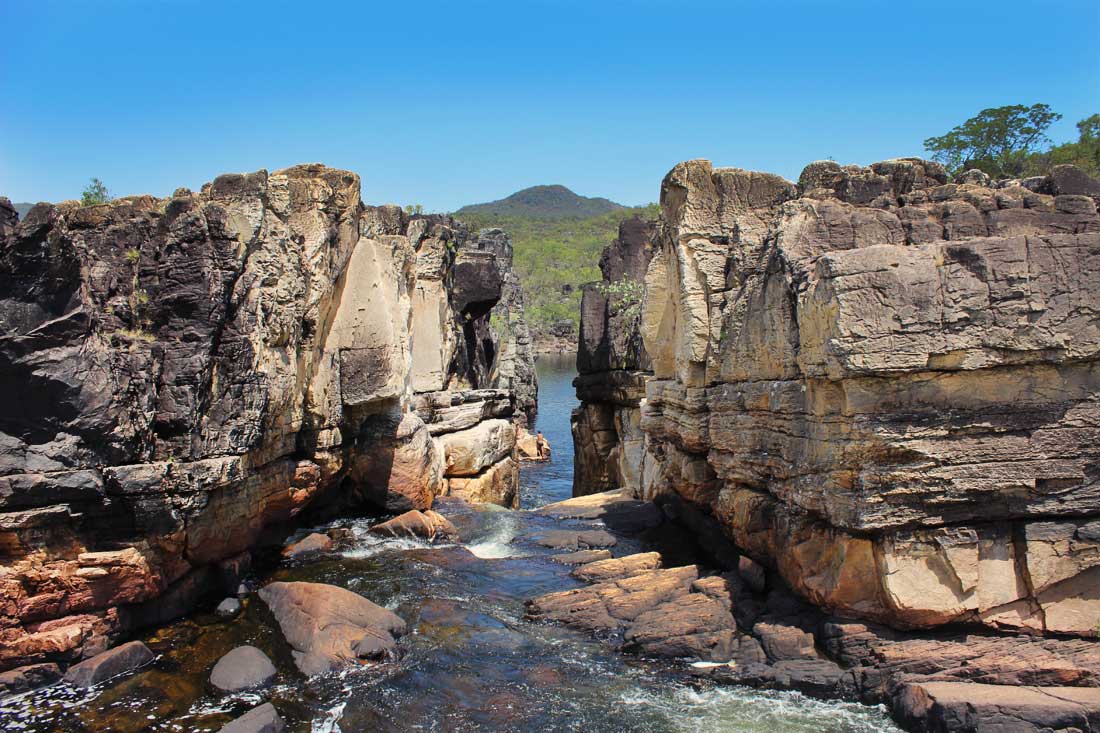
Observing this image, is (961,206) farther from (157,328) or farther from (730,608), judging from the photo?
(157,328)

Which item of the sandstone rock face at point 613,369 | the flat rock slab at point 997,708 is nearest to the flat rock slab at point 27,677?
the flat rock slab at point 997,708

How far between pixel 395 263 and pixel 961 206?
1402cm

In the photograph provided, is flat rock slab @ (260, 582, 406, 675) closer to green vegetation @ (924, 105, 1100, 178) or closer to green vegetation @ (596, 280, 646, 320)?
green vegetation @ (596, 280, 646, 320)

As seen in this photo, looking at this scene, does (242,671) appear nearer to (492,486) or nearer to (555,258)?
(492,486)

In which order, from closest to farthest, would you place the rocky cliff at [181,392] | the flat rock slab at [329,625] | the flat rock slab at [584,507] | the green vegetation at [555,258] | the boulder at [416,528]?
1. the rocky cliff at [181,392]
2. the flat rock slab at [329,625]
3. the boulder at [416,528]
4. the flat rock slab at [584,507]
5. the green vegetation at [555,258]

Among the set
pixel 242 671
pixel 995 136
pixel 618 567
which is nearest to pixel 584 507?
pixel 618 567

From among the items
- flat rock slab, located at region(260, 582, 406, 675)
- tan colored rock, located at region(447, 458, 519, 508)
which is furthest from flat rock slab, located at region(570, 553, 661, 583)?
tan colored rock, located at region(447, 458, 519, 508)

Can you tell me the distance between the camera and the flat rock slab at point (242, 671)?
10.0m

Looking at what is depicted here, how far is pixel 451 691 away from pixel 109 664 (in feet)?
14.7

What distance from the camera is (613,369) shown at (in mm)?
27656

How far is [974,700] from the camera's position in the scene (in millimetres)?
8352

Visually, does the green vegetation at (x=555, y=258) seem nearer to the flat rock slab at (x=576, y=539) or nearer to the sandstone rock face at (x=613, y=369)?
the sandstone rock face at (x=613, y=369)

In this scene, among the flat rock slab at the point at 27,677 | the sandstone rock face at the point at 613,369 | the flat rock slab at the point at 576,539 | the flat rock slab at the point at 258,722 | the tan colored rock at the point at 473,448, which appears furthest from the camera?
the sandstone rock face at the point at 613,369

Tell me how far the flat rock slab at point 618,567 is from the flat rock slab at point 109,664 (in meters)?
7.07
